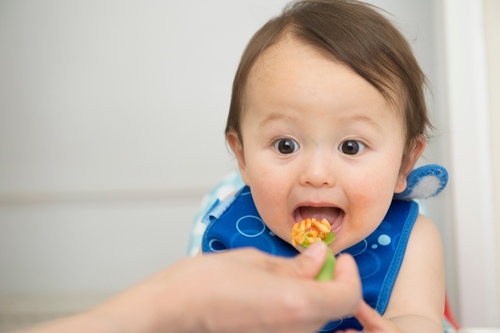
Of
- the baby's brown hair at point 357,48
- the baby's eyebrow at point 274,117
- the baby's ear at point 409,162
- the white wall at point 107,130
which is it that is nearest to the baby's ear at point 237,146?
the baby's brown hair at point 357,48

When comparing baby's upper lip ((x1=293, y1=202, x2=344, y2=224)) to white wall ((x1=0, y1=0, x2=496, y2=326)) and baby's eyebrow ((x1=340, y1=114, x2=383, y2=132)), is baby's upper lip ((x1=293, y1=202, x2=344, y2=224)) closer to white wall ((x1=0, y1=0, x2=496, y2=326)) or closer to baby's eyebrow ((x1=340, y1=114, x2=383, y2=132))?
baby's eyebrow ((x1=340, y1=114, x2=383, y2=132))

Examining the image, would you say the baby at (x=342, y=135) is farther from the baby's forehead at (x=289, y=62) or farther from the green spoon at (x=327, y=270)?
the green spoon at (x=327, y=270)

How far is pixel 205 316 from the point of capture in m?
0.55

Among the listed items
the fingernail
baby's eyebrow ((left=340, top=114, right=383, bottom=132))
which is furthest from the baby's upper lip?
the fingernail

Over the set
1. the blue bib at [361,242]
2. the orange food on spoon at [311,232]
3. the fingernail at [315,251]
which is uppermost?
the fingernail at [315,251]

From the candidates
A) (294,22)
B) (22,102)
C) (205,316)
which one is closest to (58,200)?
(22,102)

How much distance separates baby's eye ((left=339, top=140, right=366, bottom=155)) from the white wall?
2.88 feet

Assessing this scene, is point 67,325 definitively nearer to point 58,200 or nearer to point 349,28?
point 349,28

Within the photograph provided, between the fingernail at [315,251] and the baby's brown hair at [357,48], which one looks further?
the baby's brown hair at [357,48]

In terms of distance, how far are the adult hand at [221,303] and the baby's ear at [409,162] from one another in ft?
1.50

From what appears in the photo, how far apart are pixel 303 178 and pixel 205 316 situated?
333mm

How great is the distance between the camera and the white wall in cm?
174

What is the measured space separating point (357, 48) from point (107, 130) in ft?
3.34

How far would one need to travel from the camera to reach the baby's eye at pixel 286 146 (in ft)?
2.88
